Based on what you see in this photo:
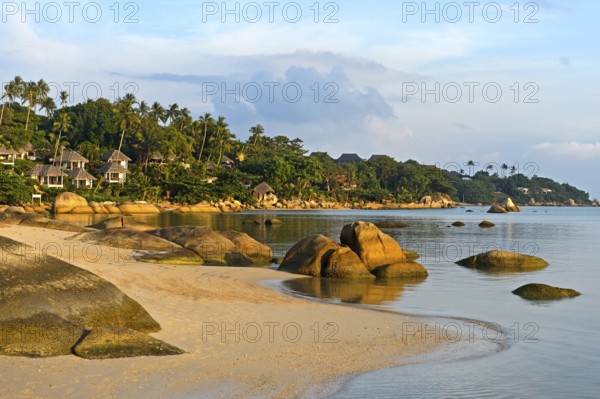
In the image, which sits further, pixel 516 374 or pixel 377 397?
pixel 516 374

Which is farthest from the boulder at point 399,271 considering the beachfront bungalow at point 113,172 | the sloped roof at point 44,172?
the beachfront bungalow at point 113,172

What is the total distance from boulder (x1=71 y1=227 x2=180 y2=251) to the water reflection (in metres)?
6.86

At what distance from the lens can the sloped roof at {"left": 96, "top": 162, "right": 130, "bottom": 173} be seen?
9481cm

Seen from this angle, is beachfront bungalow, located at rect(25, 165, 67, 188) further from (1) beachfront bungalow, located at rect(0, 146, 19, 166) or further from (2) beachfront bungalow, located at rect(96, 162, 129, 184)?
(2) beachfront bungalow, located at rect(96, 162, 129, 184)

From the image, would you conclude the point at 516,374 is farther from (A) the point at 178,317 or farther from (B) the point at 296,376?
(A) the point at 178,317

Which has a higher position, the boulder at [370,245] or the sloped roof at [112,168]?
the sloped roof at [112,168]

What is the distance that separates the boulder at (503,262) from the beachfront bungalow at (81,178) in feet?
238

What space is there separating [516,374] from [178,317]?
6.89 meters

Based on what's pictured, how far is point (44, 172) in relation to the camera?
283 ft

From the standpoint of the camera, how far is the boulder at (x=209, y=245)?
2605 centimetres

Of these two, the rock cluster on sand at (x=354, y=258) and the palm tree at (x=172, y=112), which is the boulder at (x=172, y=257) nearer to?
the rock cluster on sand at (x=354, y=258)

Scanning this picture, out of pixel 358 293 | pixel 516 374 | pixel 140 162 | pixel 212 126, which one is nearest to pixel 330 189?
pixel 212 126

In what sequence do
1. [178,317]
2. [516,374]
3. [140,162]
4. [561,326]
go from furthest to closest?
[140,162] < [561,326] < [178,317] < [516,374]

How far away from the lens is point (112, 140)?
367 ft
